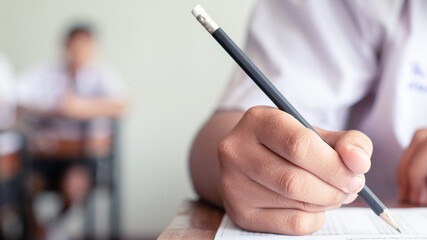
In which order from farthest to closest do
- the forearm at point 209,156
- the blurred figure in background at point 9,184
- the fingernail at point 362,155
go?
the blurred figure in background at point 9,184
the forearm at point 209,156
the fingernail at point 362,155

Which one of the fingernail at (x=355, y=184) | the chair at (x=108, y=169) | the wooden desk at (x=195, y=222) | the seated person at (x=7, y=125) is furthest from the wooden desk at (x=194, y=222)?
the chair at (x=108, y=169)

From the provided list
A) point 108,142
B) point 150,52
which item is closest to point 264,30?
point 108,142

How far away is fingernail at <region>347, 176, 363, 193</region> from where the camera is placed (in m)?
0.30

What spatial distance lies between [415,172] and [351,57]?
0.51 ft

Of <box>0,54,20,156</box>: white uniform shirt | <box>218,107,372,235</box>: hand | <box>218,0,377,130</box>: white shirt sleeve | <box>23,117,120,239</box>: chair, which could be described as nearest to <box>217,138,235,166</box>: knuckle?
<box>218,107,372,235</box>: hand

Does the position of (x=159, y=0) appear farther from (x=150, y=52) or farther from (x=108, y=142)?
(x=108, y=142)

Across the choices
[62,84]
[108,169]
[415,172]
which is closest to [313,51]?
[415,172]

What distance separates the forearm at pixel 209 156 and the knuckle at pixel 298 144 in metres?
0.11

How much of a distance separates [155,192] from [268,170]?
2.59 meters

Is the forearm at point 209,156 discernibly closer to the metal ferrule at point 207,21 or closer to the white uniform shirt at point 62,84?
the metal ferrule at point 207,21

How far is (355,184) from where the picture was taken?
A: 0.30m

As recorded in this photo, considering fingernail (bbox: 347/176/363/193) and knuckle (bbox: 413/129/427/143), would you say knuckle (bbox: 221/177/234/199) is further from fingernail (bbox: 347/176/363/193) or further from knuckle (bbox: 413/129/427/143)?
knuckle (bbox: 413/129/427/143)

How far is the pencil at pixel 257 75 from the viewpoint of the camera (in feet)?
1.04

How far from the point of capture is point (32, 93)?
3.17m
